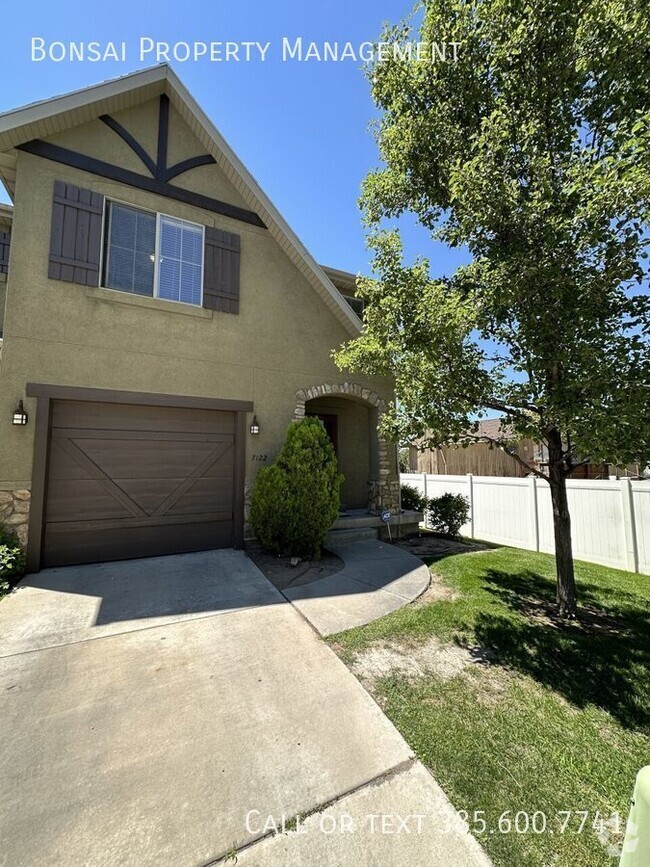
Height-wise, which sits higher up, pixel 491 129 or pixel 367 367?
pixel 491 129

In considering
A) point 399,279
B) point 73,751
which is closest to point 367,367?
point 399,279

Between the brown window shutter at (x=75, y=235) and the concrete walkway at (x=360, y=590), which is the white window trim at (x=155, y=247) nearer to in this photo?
the brown window shutter at (x=75, y=235)

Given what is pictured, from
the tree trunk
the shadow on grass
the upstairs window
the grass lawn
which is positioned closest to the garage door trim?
the upstairs window

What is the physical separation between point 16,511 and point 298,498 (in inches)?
175

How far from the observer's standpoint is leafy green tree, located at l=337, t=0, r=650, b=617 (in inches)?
147

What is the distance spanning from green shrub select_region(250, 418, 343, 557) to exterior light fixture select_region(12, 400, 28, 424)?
388cm

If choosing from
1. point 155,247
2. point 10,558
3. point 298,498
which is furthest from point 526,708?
point 155,247

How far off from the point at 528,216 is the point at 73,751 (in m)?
6.30

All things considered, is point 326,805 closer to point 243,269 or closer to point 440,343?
point 440,343

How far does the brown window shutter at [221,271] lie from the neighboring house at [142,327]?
1.0 inches

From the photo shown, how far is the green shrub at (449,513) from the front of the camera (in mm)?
9828

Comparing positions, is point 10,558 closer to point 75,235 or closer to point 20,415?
point 20,415

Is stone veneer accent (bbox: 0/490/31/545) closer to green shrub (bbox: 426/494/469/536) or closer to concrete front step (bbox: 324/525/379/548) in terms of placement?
concrete front step (bbox: 324/525/379/548)

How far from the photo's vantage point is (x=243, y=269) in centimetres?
789
